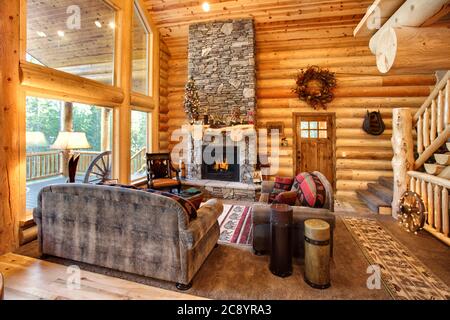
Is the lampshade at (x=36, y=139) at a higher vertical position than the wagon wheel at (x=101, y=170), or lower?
higher

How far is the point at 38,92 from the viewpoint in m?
3.57

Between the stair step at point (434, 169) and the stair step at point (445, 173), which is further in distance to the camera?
the stair step at point (434, 169)

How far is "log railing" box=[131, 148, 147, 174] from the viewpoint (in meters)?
6.41

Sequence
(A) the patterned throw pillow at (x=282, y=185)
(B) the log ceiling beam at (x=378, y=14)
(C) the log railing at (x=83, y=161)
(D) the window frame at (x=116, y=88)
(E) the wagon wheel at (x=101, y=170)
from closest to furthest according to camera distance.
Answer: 1. (B) the log ceiling beam at (x=378, y=14)
2. (D) the window frame at (x=116, y=88)
3. (A) the patterned throw pillow at (x=282, y=185)
4. (E) the wagon wheel at (x=101, y=170)
5. (C) the log railing at (x=83, y=161)

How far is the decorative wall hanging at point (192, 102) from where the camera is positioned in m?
6.34

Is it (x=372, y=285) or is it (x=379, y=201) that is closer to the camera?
(x=372, y=285)

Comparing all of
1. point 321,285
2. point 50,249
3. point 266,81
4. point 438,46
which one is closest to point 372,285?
point 321,285

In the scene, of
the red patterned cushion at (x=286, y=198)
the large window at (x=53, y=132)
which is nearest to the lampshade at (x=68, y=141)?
the large window at (x=53, y=132)

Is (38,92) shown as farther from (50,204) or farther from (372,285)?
(372,285)

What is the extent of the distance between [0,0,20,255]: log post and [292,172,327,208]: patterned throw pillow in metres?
3.83

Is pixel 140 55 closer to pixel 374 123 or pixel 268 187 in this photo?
pixel 268 187

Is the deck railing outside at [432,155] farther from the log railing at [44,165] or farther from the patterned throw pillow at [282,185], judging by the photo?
the log railing at [44,165]

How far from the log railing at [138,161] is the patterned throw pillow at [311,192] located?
179 inches

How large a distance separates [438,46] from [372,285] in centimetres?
235
